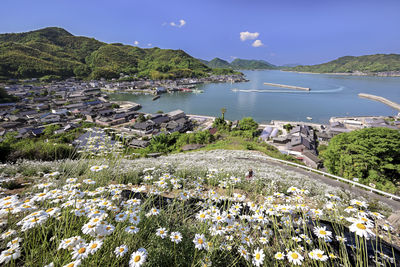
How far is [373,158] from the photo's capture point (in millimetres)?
11117

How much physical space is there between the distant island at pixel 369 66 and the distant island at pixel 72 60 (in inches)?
4744

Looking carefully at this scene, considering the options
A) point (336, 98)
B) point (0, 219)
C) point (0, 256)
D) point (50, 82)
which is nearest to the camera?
point (0, 256)

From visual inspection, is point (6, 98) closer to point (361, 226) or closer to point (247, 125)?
point (247, 125)

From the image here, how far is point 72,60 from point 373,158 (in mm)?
152097

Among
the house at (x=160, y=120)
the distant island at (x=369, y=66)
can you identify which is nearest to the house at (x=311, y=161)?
the house at (x=160, y=120)

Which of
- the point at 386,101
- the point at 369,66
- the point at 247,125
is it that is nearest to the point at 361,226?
the point at 247,125

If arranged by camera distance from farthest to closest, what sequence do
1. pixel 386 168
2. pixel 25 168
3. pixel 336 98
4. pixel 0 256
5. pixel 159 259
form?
pixel 336 98 < pixel 386 168 < pixel 25 168 < pixel 159 259 < pixel 0 256

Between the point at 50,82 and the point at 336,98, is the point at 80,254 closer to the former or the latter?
the point at 336,98

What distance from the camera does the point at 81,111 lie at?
141 ft

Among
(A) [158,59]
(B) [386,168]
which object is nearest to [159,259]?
(B) [386,168]

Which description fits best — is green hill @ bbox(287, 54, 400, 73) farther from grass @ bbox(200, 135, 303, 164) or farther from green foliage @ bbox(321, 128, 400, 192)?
grass @ bbox(200, 135, 303, 164)


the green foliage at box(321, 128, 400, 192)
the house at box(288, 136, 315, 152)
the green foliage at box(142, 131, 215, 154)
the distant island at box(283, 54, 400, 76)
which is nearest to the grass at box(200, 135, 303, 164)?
the green foliage at box(142, 131, 215, 154)

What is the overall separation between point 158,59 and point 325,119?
151m

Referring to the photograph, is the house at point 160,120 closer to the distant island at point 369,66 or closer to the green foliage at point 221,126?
the green foliage at point 221,126
